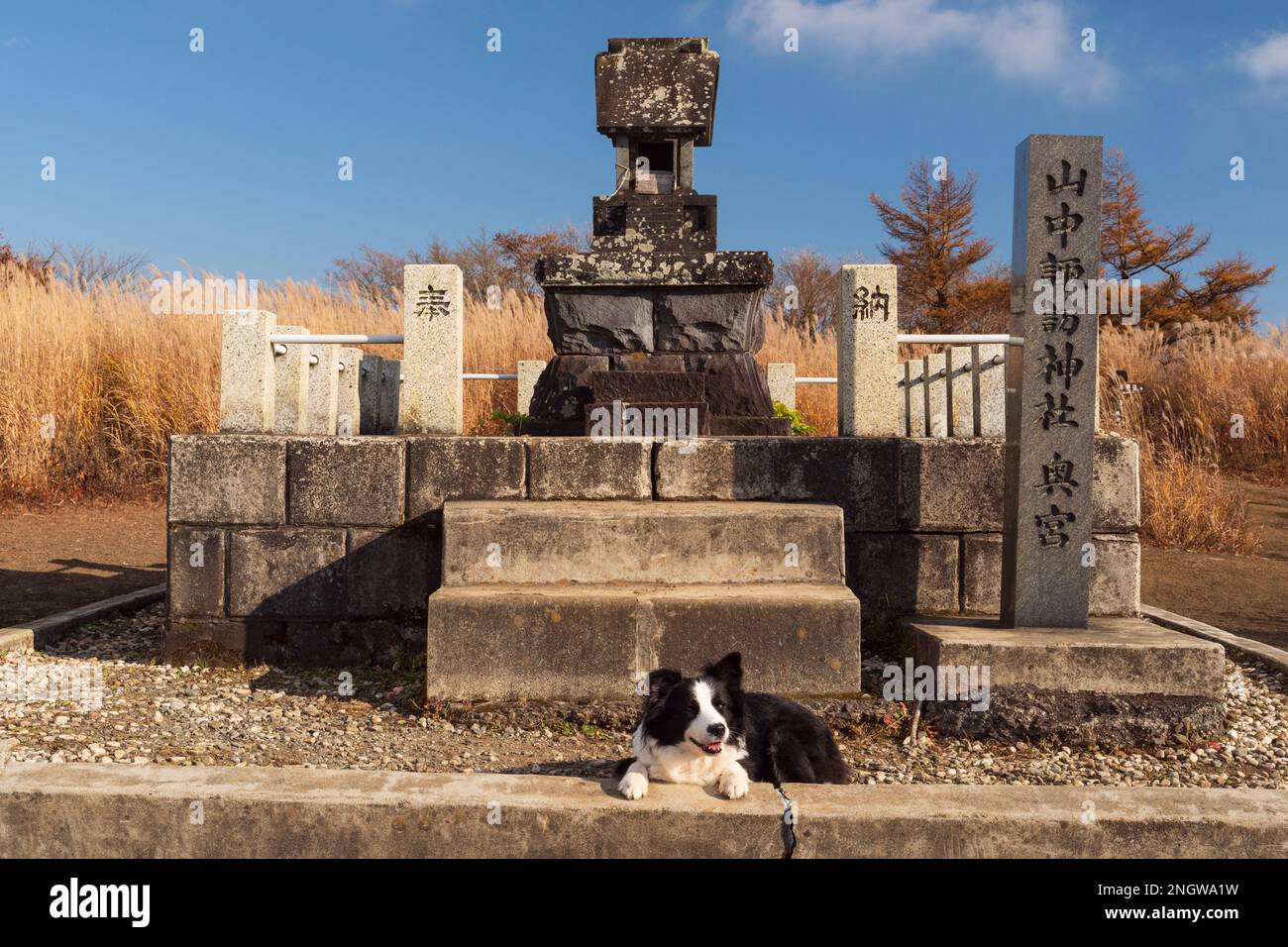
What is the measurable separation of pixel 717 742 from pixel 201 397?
10.5 m

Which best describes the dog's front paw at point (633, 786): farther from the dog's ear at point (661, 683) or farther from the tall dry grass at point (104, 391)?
the tall dry grass at point (104, 391)

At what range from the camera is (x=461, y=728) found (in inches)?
175

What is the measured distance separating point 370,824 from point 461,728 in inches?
57.0

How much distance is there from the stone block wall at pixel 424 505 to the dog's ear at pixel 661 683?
2.38 meters

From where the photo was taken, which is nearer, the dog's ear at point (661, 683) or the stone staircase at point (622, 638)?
the dog's ear at point (661, 683)

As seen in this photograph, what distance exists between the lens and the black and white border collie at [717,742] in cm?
306

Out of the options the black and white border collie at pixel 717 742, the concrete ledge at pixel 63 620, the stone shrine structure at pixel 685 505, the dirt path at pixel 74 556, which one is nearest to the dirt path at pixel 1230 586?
the stone shrine structure at pixel 685 505

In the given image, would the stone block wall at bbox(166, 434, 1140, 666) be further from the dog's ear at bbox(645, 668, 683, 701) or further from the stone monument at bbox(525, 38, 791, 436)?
the dog's ear at bbox(645, 668, 683, 701)

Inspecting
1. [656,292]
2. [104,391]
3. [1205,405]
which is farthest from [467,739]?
[1205,405]

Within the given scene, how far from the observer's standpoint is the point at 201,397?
11.9m

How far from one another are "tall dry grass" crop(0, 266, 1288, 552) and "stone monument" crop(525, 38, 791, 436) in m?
4.74

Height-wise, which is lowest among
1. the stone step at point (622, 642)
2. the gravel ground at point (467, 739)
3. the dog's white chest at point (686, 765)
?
the gravel ground at point (467, 739)

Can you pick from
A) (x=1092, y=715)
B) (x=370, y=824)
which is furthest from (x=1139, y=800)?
(x=370, y=824)
